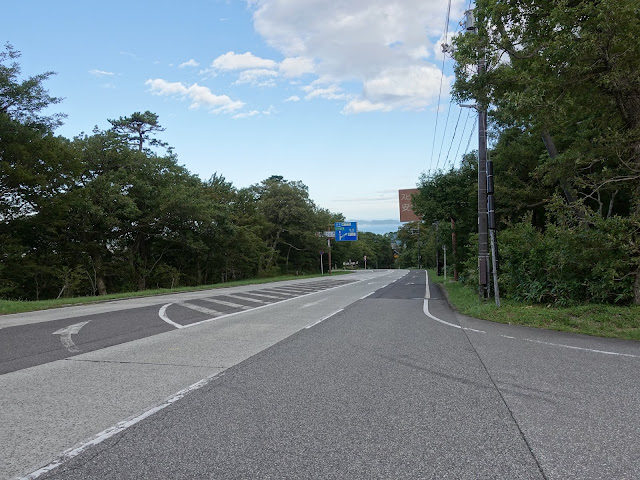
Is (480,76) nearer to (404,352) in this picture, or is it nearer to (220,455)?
(404,352)

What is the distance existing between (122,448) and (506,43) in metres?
11.2

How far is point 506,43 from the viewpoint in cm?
1048

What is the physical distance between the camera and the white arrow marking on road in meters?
7.68

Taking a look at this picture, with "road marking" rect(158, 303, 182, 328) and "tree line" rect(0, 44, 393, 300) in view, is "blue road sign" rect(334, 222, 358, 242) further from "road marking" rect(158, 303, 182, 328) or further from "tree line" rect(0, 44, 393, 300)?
"road marking" rect(158, 303, 182, 328)

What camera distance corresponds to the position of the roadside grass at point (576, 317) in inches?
358

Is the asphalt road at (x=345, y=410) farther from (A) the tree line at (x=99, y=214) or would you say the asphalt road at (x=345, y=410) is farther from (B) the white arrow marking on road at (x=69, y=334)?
(A) the tree line at (x=99, y=214)

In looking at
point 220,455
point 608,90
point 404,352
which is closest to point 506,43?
point 608,90

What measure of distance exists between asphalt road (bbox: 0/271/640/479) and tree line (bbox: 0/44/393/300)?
1926cm

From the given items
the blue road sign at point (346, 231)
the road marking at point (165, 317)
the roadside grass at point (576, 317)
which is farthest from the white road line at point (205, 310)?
the blue road sign at point (346, 231)

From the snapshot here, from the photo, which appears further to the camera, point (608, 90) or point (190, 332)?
point (608, 90)

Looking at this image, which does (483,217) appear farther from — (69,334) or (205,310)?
(69,334)

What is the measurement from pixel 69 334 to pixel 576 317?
11302mm

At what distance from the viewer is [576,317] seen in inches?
407

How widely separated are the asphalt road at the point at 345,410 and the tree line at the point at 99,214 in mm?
19259
